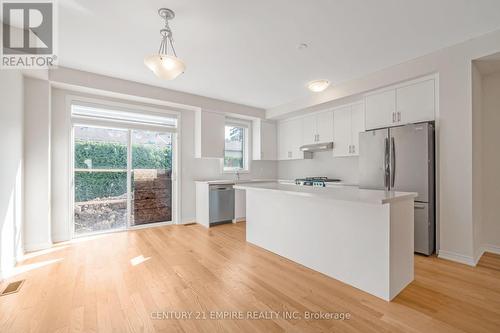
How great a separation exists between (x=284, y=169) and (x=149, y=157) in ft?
11.8

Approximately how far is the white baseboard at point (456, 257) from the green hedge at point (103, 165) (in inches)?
197

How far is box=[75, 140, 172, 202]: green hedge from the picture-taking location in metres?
3.92

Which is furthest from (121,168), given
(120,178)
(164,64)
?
(164,64)

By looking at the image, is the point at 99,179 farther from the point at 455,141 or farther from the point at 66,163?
the point at 455,141

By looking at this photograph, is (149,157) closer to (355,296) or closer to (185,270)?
(185,270)

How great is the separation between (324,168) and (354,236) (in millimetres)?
3247

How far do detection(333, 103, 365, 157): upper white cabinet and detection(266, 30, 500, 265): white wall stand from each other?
124 cm

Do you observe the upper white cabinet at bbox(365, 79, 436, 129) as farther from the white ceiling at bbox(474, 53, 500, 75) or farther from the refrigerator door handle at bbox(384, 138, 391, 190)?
the white ceiling at bbox(474, 53, 500, 75)

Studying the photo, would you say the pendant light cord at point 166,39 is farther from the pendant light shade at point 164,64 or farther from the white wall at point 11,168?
the white wall at point 11,168

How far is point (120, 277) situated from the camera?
2.48 metres

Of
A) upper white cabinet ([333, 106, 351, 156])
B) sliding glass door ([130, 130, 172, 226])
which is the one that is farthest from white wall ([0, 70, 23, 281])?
upper white cabinet ([333, 106, 351, 156])

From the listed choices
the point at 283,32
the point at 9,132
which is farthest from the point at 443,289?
the point at 9,132

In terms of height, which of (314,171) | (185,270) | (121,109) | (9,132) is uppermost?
(121,109)

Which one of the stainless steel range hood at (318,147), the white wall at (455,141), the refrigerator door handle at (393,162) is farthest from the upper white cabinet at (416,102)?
the stainless steel range hood at (318,147)
